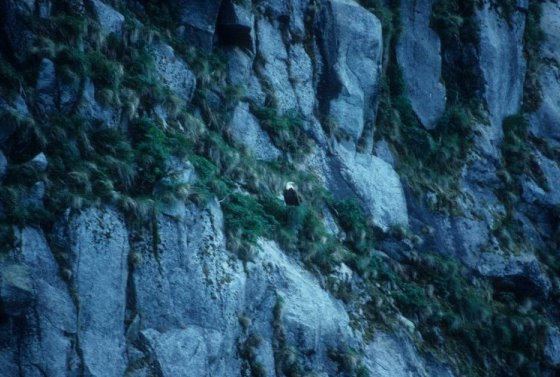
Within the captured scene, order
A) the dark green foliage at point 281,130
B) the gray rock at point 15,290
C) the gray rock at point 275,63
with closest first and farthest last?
the gray rock at point 15,290 → the dark green foliage at point 281,130 → the gray rock at point 275,63

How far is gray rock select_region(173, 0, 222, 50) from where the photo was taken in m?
16.7

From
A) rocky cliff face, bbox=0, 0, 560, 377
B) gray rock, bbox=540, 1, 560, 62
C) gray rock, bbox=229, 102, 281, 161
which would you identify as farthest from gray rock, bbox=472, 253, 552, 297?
gray rock, bbox=540, 1, 560, 62

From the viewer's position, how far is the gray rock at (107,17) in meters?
14.3

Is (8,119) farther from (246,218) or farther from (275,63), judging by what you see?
(275,63)

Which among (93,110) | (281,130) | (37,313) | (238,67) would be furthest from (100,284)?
(238,67)

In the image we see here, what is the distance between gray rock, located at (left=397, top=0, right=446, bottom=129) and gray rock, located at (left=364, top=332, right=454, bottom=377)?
868 centimetres

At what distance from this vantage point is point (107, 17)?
47.5ft

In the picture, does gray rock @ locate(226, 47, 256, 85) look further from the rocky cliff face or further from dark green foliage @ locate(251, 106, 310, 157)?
dark green foliage @ locate(251, 106, 310, 157)

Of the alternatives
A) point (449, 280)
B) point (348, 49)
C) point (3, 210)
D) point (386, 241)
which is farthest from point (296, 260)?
point (348, 49)

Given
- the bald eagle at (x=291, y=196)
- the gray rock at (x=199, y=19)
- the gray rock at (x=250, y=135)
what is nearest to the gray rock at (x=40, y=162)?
the gray rock at (x=250, y=135)

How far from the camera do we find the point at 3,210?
33.0 ft

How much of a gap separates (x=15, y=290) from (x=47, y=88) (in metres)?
4.53

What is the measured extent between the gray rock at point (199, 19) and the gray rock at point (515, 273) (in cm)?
1027

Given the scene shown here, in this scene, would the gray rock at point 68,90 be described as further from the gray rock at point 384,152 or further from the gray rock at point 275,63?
the gray rock at point 384,152
